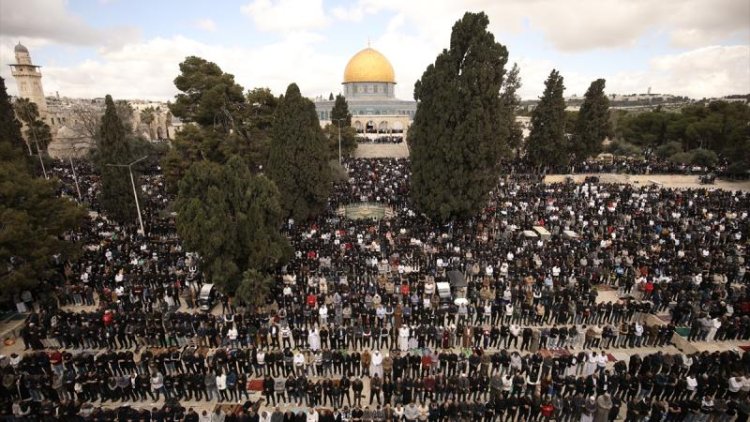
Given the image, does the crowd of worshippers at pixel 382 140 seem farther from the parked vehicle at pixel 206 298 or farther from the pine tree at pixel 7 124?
the parked vehicle at pixel 206 298

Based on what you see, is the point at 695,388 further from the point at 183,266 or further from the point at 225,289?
the point at 183,266

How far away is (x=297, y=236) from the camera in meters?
19.0

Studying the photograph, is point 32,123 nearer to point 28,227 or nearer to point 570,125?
point 28,227

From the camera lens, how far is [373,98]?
6231cm

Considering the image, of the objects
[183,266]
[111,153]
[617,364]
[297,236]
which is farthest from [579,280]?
[111,153]

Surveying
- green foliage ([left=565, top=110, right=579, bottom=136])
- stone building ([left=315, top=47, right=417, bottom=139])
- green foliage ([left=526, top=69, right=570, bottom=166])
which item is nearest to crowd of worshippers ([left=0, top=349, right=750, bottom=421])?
green foliage ([left=526, top=69, right=570, bottom=166])

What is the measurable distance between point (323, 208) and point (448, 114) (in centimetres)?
927

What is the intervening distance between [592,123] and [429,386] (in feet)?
115

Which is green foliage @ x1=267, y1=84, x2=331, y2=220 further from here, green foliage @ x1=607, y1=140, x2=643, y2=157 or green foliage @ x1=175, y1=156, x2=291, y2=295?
green foliage @ x1=607, y1=140, x2=643, y2=157

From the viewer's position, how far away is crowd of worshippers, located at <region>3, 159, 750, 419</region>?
10531 millimetres

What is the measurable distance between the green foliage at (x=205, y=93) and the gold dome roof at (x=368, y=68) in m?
40.7

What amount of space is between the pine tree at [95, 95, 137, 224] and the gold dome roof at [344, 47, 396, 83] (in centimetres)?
4523

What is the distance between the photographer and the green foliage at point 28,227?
13.0 m

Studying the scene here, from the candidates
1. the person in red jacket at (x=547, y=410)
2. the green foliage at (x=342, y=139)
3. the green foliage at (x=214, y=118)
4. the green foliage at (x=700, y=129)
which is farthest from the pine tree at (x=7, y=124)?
the green foliage at (x=700, y=129)
